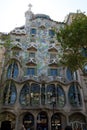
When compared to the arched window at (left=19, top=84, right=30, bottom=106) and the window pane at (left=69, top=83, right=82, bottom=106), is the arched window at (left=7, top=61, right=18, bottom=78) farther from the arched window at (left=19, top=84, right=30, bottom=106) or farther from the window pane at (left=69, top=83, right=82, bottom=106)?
the window pane at (left=69, top=83, right=82, bottom=106)

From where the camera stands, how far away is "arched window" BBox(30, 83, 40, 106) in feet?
84.7

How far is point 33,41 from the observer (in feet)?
108

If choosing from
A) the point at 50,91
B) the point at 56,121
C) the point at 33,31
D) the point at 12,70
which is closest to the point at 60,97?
the point at 50,91

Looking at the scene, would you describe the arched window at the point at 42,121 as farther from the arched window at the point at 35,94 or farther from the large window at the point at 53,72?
the large window at the point at 53,72

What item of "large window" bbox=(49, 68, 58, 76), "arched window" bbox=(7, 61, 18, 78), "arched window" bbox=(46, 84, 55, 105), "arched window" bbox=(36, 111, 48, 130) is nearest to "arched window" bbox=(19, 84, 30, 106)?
"arched window" bbox=(36, 111, 48, 130)

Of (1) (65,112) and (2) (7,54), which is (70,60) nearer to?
(1) (65,112)

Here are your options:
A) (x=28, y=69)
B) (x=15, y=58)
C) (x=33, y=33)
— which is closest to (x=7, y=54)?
(x=15, y=58)

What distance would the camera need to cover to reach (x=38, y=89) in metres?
27.0

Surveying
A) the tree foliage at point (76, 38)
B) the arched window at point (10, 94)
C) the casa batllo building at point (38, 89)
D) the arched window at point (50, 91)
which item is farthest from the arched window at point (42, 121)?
the tree foliage at point (76, 38)

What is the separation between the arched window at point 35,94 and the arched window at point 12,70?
368cm

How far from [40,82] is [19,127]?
7345 millimetres

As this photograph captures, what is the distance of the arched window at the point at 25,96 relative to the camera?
25.9 metres

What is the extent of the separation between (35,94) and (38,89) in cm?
93

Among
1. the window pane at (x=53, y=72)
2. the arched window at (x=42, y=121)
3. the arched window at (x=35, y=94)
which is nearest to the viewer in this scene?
the arched window at (x=42, y=121)
